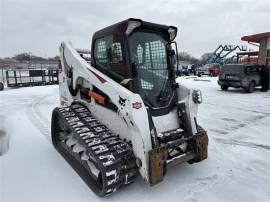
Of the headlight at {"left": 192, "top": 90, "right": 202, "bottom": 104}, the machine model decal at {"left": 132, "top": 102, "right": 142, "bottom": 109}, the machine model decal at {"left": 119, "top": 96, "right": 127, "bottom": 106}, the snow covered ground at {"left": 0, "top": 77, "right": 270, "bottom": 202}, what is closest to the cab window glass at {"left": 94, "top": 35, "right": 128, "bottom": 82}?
the machine model decal at {"left": 119, "top": 96, "right": 127, "bottom": 106}

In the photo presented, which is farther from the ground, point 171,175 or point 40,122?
point 40,122

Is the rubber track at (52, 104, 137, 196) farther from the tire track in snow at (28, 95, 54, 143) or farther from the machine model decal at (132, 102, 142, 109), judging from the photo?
the tire track in snow at (28, 95, 54, 143)

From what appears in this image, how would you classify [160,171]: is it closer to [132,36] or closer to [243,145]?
[132,36]

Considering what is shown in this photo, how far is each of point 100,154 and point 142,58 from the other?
5.20 feet

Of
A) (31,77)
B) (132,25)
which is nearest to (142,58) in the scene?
(132,25)

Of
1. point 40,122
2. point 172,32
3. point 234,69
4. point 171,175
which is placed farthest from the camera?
point 234,69

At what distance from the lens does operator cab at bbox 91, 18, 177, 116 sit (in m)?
3.50

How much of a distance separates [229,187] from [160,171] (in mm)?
1073

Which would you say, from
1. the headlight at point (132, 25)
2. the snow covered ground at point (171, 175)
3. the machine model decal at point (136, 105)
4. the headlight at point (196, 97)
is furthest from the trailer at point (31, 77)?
the machine model decal at point (136, 105)

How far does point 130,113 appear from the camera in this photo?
10.2ft

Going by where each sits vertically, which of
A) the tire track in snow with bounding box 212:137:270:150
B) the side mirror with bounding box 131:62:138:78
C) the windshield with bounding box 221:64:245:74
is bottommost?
the tire track in snow with bounding box 212:137:270:150

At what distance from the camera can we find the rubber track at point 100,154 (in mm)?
3023

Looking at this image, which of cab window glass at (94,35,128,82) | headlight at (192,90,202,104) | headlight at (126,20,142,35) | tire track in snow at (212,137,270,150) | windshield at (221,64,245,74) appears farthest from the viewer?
windshield at (221,64,245,74)

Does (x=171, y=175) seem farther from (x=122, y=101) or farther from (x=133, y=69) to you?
(x=133, y=69)
